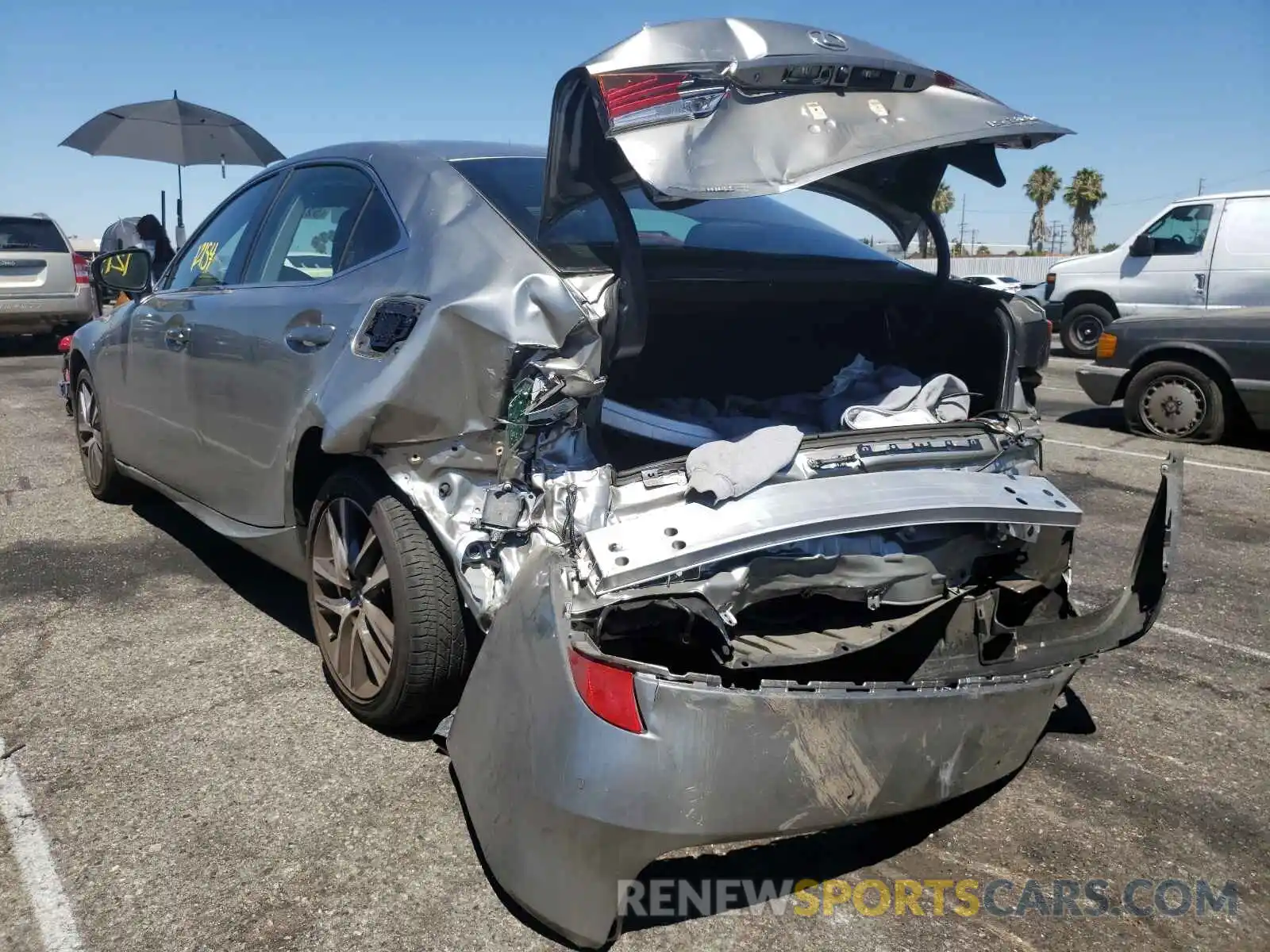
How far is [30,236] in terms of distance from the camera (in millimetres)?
12836

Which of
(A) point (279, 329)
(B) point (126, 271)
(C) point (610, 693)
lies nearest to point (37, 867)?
(C) point (610, 693)

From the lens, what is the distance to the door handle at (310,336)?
3029 millimetres

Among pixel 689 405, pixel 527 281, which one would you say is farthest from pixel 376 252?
pixel 689 405

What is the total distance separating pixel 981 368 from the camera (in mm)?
3287

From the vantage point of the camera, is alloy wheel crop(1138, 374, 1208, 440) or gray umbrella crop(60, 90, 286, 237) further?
gray umbrella crop(60, 90, 286, 237)

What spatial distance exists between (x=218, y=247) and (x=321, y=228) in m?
0.96

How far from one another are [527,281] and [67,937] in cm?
178

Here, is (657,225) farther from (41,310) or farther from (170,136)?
(41,310)

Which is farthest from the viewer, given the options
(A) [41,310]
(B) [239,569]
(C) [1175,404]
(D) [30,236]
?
(D) [30,236]

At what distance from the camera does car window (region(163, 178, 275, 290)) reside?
3.93 meters

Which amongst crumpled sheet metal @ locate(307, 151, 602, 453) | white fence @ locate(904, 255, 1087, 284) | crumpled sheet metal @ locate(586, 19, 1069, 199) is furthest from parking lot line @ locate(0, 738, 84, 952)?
white fence @ locate(904, 255, 1087, 284)

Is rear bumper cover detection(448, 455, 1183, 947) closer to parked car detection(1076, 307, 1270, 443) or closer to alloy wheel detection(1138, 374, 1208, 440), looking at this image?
parked car detection(1076, 307, 1270, 443)

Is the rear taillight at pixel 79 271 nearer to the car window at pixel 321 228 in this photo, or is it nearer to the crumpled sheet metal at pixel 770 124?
the car window at pixel 321 228

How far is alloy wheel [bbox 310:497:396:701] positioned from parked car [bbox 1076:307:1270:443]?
23.1 feet
